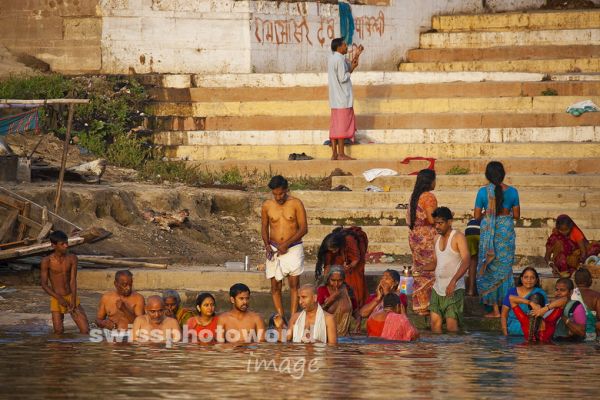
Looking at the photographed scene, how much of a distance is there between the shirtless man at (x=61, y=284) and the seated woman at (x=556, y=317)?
380 cm

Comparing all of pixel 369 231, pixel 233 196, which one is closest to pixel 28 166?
pixel 233 196

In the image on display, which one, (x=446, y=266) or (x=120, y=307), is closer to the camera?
(x=120, y=307)

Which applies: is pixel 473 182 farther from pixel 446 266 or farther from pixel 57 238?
pixel 57 238

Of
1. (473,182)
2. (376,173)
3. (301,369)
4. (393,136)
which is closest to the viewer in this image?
(301,369)

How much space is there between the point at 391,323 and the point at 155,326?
6.63ft

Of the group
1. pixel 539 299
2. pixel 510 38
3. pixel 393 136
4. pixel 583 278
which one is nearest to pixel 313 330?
pixel 539 299

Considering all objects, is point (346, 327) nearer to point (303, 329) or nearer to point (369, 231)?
point (303, 329)

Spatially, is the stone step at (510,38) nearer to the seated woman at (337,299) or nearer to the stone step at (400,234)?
the stone step at (400,234)

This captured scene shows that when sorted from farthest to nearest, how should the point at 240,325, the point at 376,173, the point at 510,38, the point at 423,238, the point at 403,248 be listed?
the point at 510,38, the point at 376,173, the point at 403,248, the point at 423,238, the point at 240,325

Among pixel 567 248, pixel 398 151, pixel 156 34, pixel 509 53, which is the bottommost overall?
pixel 567 248

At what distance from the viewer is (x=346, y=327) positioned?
13.0m

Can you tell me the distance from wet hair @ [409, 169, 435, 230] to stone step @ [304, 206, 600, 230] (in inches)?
123

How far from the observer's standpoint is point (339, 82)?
1873cm

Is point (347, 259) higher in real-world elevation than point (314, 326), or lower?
higher
